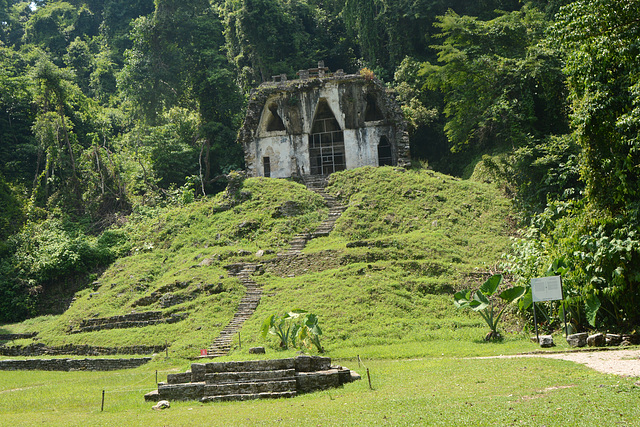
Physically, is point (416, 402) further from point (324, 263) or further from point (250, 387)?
point (324, 263)

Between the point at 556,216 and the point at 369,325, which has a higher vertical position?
the point at 556,216

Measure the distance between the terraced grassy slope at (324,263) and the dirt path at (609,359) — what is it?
4.38 m

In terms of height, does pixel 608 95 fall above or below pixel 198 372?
above

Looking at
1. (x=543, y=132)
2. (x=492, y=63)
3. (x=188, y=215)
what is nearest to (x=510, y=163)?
(x=543, y=132)

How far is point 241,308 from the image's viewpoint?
2467 cm

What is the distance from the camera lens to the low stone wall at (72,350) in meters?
23.1

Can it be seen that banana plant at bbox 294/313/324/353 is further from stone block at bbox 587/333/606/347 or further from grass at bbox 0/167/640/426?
stone block at bbox 587/333/606/347

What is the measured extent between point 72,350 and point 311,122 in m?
21.9

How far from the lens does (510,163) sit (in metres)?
33.2

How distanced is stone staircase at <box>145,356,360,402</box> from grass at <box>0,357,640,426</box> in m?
0.35

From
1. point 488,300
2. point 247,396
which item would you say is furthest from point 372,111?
point 247,396

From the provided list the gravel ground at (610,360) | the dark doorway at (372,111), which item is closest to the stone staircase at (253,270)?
the dark doorway at (372,111)

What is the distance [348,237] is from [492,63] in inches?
490

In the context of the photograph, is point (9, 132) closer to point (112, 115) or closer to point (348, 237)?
point (112, 115)
